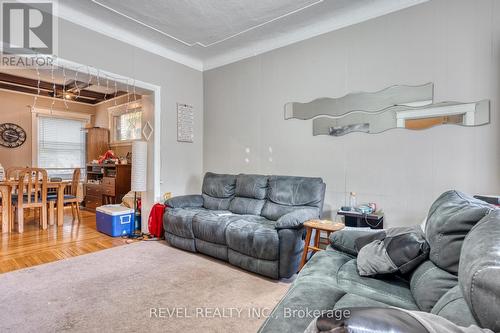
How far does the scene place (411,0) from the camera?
8.64 feet

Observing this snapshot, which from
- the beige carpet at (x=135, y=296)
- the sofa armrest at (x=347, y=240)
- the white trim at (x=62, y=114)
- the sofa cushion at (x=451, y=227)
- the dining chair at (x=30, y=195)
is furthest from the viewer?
the white trim at (x=62, y=114)

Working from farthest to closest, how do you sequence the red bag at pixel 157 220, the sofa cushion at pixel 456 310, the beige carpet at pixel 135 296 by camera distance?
the red bag at pixel 157 220 < the beige carpet at pixel 135 296 < the sofa cushion at pixel 456 310

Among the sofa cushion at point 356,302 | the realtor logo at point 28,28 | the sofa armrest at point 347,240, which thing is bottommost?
the sofa cushion at point 356,302

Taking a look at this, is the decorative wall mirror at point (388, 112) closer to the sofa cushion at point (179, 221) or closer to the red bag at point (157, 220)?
the sofa cushion at point (179, 221)

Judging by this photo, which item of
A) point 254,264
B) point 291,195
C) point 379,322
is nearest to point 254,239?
point 254,264

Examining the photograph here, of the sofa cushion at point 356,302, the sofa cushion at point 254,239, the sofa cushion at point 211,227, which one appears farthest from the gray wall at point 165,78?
the sofa cushion at point 356,302

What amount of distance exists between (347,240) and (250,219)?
4.22ft

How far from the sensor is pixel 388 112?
2.79 m

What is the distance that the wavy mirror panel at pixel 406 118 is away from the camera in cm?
237

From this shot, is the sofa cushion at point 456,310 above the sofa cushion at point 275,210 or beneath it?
above

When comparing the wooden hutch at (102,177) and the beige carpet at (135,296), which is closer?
the beige carpet at (135,296)

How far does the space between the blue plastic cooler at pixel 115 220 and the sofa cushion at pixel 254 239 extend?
2068 millimetres

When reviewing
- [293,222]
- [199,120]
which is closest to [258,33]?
[199,120]

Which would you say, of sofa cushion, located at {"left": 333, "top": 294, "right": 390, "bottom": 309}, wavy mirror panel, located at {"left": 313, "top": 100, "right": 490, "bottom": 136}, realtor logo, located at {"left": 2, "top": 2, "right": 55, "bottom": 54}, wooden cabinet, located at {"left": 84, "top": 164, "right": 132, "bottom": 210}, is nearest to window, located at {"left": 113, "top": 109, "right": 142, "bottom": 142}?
wooden cabinet, located at {"left": 84, "top": 164, "right": 132, "bottom": 210}
